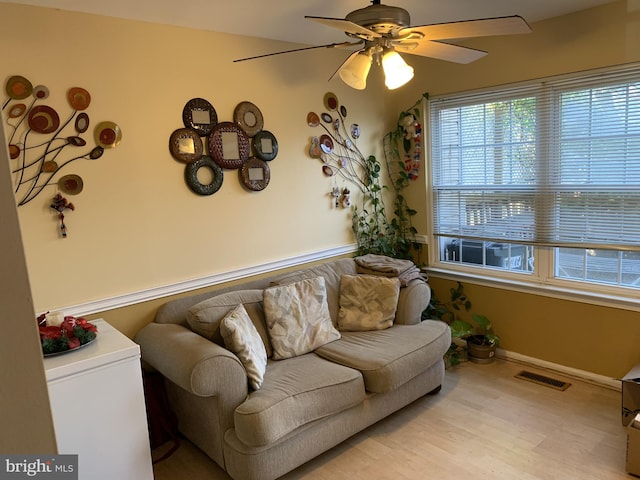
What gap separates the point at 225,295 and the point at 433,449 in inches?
58.5

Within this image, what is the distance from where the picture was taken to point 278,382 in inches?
95.8

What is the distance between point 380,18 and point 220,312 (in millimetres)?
1750

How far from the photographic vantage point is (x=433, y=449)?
8.43 ft

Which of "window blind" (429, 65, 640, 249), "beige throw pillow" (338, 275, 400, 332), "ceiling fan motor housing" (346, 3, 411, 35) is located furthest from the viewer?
"beige throw pillow" (338, 275, 400, 332)

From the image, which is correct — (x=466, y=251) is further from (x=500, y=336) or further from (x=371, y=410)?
(x=371, y=410)

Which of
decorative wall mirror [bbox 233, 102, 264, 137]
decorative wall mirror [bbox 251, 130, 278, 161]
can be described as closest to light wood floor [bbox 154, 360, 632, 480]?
decorative wall mirror [bbox 251, 130, 278, 161]

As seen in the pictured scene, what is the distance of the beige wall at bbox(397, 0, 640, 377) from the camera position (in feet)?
9.53

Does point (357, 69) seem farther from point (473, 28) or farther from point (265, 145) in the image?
point (265, 145)

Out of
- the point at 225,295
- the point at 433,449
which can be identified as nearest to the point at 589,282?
the point at 433,449

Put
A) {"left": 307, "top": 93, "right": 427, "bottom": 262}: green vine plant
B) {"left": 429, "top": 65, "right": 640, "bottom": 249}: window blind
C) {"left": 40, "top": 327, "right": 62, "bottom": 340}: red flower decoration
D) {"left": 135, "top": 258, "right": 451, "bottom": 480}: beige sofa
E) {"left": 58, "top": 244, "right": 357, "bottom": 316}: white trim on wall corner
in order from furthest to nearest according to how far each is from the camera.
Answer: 1. {"left": 307, "top": 93, "right": 427, "bottom": 262}: green vine plant
2. {"left": 429, "top": 65, "right": 640, "bottom": 249}: window blind
3. {"left": 58, "top": 244, "right": 357, "bottom": 316}: white trim on wall corner
4. {"left": 135, "top": 258, "right": 451, "bottom": 480}: beige sofa
5. {"left": 40, "top": 327, "right": 62, "bottom": 340}: red flower decoration

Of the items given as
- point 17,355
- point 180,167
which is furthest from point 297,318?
point 17,355

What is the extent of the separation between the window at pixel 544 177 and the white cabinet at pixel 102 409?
9.08 feet

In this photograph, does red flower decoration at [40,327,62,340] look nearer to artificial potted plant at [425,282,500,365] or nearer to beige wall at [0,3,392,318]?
beige wall at [0,3,392,318]

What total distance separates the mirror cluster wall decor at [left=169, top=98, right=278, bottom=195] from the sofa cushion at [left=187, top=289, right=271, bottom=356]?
714 millimetres
